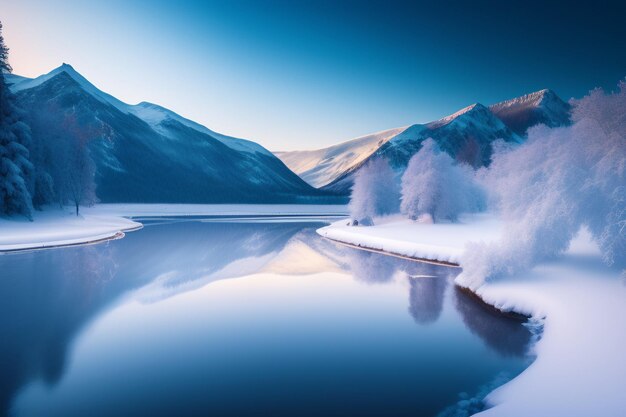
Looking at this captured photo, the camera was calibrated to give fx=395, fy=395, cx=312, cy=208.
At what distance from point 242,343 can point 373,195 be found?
5589 cm

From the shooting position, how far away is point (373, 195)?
67000 millimetres

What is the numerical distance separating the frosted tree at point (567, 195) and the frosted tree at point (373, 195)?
43.1 m

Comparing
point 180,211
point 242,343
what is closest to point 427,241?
point 242,343

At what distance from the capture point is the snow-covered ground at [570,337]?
7.85m

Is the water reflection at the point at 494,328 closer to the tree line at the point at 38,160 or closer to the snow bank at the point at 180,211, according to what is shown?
the tree line at the point at 38,160

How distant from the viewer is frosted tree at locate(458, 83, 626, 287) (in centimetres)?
1518

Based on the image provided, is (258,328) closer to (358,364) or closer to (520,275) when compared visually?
(358,364)

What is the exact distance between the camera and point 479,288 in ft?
63.1

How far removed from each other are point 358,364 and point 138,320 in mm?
8926

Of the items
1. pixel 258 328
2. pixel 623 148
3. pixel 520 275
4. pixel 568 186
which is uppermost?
pixel 623 148

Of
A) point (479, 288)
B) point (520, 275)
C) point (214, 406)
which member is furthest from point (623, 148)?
point (214, 406)

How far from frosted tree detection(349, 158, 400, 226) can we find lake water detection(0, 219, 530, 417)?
41095 millimetres

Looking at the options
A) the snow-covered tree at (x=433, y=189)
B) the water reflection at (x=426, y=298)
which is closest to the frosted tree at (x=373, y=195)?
the snow-covered tree at (x=433, y=189)

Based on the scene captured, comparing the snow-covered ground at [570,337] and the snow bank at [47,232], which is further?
the snow bank at [47,232]
